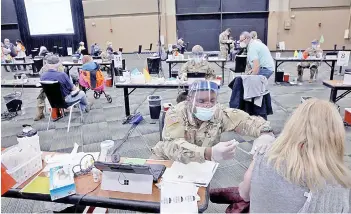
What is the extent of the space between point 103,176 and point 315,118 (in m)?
1.07

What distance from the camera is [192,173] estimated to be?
62.0 inches

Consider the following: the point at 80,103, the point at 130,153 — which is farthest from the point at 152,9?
the point at 130,153

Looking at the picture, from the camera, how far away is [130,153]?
3422 mm

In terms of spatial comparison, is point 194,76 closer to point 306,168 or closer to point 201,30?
point 306,168

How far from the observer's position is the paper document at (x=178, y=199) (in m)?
1.29

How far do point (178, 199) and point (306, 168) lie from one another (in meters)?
→ 0.59

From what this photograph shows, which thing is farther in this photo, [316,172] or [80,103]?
[80,103]

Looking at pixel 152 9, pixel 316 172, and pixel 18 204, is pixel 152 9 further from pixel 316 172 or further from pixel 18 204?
pixel 316 172

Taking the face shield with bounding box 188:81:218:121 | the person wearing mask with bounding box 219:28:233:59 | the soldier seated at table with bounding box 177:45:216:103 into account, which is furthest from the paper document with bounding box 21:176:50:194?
the person wearing mask with bounding box 219:28:233:59

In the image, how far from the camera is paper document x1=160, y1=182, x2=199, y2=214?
129cm

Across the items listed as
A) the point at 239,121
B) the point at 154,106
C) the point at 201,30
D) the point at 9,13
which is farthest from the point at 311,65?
the point at 9,13

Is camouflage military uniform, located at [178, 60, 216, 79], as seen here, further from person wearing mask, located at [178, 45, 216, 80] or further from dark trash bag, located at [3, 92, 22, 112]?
dark trash bag, located at [3, 92, 22, 112]

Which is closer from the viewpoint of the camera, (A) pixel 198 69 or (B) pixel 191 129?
(B) pixel 191 129

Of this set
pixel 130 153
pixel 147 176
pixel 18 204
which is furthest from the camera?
pixel 130 153
